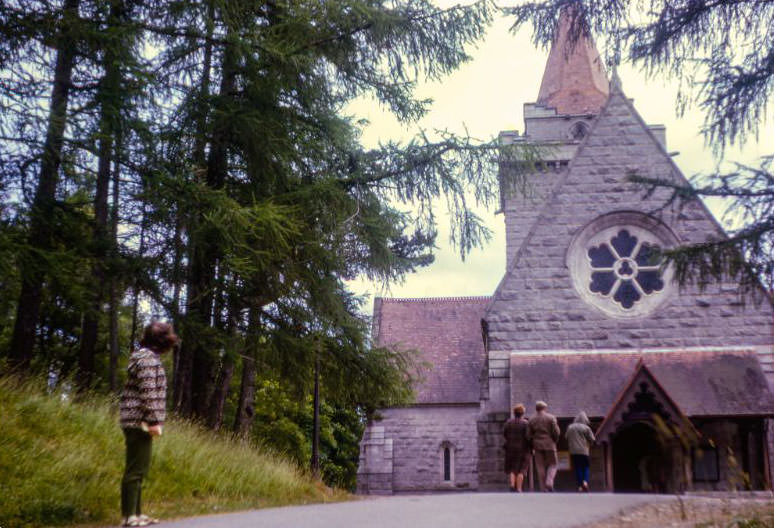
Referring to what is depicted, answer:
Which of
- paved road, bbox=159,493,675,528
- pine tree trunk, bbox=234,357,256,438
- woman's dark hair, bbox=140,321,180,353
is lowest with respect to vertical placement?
paved road, bbox=159,493,675,528

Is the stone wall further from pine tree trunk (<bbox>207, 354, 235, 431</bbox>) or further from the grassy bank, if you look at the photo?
the grassy bank

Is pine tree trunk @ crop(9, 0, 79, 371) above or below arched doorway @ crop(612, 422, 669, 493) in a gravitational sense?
above

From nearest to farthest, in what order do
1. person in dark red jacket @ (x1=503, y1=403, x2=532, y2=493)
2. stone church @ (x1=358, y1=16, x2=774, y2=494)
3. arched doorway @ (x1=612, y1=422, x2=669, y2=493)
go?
person in dark red jacket @ (x1=503, y1=403, x2=532, y2=493)
stone church @ (x1=358, y1=16, x2=774, y2=494)
arched doorway @ (x1=612, y1=422, x2=669, y2=493)

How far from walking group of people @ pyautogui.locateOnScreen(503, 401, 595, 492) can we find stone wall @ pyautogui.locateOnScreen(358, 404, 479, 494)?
14.4 meters

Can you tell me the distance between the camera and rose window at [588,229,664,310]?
17.9 meters

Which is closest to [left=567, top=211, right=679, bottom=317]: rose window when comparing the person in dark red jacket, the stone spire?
the person in dark red jacket

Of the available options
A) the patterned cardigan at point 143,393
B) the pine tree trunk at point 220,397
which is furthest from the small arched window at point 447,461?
the patterned cardigan at point 143,393

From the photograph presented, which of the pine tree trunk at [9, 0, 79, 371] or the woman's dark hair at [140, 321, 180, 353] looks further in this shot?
the pine tree trunk at [9, 0, 79, 371]

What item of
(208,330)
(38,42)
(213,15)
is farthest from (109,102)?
(208,330)

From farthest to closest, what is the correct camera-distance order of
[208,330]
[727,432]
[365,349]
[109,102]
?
[727,432] < [365,349] < [208,330] < [109,102]

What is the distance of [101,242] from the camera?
429 inches

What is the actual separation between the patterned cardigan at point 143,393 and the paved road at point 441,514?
946 mm

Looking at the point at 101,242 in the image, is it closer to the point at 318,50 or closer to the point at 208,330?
the point at 208,330

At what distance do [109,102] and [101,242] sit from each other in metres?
1.84
